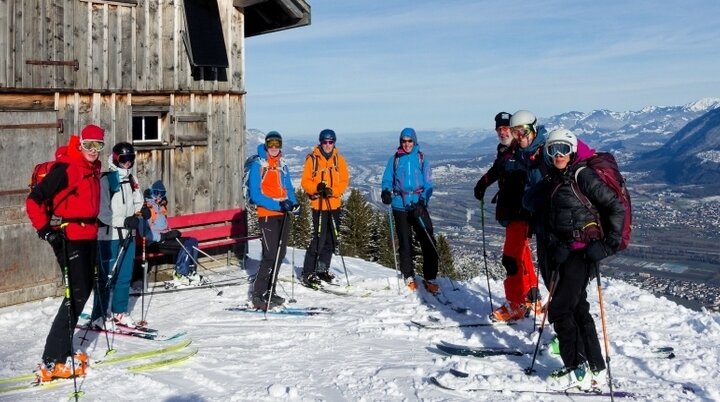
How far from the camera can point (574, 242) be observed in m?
4.75

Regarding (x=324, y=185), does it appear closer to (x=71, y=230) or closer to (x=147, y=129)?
(x=147, y=129)

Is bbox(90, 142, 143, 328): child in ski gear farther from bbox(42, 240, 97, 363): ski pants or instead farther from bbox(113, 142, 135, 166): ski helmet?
bbox(42, 240, 97, 363): ski pants

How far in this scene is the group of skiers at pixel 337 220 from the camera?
479 cm

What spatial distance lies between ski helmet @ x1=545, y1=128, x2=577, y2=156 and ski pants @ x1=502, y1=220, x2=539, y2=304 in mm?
2180

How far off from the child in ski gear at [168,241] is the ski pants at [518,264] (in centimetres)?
505

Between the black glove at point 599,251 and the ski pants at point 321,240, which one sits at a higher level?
the black glove at point 599,251

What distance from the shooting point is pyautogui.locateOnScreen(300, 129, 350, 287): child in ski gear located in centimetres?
889

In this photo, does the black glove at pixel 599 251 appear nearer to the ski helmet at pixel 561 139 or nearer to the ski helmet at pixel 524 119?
the ski helmet at pixel 561 139

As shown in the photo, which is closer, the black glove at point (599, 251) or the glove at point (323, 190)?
the black glove at point (599, 251)

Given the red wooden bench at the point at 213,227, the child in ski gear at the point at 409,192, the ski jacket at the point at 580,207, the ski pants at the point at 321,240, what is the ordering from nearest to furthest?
the ski jacket at the point at 580,207, the child in ski gear at the point at 409,192, the ski pants at the point at 321,240, the red wooden bench at the point at 213,227

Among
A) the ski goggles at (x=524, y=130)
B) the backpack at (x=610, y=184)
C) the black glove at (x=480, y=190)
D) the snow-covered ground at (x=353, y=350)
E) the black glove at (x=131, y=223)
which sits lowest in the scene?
the snow-covered ground at (x=353, y=350)

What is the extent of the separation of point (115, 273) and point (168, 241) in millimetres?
2677

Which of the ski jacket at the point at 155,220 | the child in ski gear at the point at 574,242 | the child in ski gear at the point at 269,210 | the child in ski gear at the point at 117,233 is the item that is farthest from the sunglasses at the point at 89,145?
the ski jacket at the point at 155,220

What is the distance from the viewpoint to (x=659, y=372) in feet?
18.0
